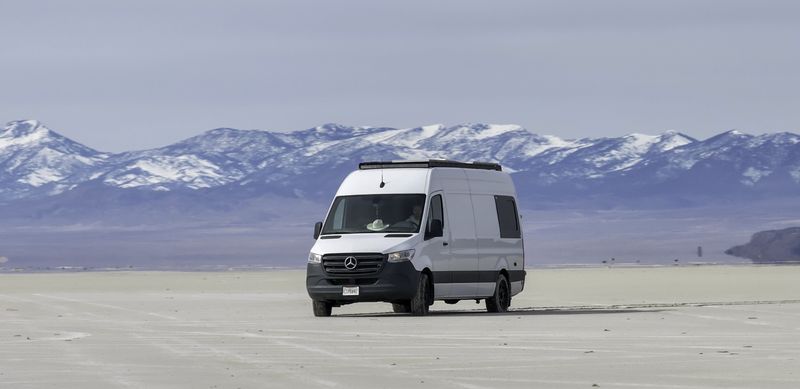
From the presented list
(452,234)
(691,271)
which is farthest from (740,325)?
(691,271)

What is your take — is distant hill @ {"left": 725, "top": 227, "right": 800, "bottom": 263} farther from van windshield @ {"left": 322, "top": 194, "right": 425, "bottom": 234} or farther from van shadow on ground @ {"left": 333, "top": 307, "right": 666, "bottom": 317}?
van windshield @ {"left": 322, "top": 194, "right": 425, "bottom": 234}

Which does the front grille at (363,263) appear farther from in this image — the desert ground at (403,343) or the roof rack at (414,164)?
the roof rack at (414,164)

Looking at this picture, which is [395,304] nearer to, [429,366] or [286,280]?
[429,366]

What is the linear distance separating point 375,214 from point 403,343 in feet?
29.6

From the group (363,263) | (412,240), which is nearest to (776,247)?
(412,240)

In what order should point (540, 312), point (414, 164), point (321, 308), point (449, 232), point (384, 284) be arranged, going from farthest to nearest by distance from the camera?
point (540, 312), point (414, 164), point (449, 232), point (321, 308), point (384, 284)

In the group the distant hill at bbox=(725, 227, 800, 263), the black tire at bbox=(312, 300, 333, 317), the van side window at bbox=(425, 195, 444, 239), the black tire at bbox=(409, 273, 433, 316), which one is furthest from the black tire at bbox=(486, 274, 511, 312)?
the distant hill at bbox=(725, 227, 800, 263)

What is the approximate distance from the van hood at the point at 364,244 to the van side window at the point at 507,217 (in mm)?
3315

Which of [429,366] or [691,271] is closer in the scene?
[429,366]

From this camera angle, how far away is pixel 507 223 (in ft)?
118

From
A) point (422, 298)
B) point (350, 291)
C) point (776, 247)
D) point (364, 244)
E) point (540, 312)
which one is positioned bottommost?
point (540, 312)

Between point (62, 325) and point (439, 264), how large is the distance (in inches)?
257

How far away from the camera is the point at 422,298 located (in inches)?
1293

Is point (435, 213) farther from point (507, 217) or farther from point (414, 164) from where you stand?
point (507, 217)
